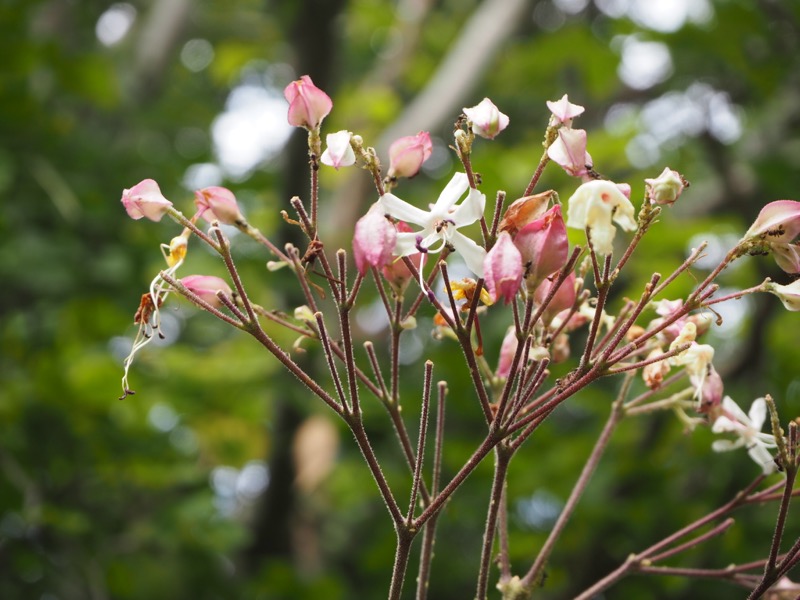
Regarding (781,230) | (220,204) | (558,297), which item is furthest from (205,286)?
(781,230)

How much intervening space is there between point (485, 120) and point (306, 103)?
0.47 feet

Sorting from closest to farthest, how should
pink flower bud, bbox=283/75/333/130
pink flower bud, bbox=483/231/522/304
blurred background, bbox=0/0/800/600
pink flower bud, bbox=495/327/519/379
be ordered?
pink flower bud, bbox=483/231/522/304
pink flower bud, bbox=283/75/333/130
pink flower bud, bbox=495/327/519/379
blurred background, bbox=0/0/800/600

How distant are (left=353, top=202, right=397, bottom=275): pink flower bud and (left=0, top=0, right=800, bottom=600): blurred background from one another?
1157 mm

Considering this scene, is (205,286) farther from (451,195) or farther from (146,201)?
(451,195)

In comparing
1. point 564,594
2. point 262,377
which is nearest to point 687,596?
point 564,594

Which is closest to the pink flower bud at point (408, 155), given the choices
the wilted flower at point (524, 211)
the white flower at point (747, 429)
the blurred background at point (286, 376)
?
the wilted flower at point (524, 211)

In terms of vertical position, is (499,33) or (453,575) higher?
(499,33)

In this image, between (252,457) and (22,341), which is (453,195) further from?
(252,457)

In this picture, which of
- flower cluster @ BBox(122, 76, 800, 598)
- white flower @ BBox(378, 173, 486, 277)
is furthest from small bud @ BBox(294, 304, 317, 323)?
white flower @ BBox(378, 173, 486, 277)

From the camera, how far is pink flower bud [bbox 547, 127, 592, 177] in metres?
0.63

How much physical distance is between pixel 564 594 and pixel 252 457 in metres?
1.21

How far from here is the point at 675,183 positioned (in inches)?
23.6

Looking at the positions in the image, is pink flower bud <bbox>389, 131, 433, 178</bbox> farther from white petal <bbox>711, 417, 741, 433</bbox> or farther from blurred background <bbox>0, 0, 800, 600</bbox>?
blurred background <bbox>0, 0, 800, 600</bbox>

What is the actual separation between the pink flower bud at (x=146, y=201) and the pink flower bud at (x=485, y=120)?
0.25 meters
